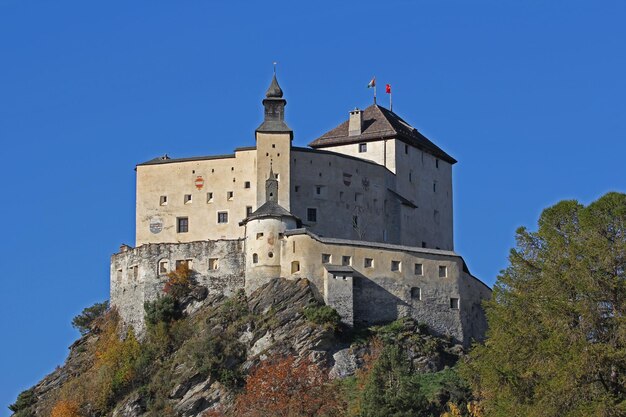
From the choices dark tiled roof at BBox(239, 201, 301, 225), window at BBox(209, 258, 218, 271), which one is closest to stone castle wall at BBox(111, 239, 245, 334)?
window at BBox(209, 258, 218, 271)

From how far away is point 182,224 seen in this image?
8581cm

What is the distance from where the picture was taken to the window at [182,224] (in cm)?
8569

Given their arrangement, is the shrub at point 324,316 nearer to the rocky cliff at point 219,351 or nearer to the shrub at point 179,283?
the rocky cliff at point 219,351

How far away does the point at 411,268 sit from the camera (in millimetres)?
79688

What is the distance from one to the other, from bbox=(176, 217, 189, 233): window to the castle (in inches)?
2.5

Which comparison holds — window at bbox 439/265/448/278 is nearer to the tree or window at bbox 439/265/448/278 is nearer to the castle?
the castle

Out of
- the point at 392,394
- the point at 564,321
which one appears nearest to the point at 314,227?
the point at 392,394

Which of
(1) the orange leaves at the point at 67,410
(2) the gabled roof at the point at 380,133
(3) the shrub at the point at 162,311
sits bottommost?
(1) the orange leaves at the point at 67,410

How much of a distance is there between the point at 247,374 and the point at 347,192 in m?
16.7

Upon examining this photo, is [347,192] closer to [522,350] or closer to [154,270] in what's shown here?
[154,270]

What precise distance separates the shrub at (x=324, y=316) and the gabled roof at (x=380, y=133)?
60.8 ft

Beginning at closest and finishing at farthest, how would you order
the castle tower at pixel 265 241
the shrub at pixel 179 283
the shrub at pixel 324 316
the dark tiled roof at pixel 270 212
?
1. the shrub at pixel 324 316
2. the castle tower at pixel 265 241
3. the dark tiled roof at pixel 270 212
4. the shrub at pixel 179 283

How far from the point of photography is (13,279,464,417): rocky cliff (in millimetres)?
74750

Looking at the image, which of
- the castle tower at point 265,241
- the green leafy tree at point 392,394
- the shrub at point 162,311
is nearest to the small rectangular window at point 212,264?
the castle tower at point 265,241
